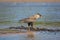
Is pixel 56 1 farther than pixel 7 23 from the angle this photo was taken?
Yes

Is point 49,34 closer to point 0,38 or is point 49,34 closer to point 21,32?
point 21,32

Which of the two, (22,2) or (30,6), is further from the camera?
(22,2)

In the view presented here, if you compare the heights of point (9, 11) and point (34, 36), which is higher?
point (9, 11)

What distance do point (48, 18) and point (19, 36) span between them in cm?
175

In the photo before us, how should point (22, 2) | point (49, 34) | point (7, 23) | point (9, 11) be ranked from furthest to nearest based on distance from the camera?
point (22, 2) < point (9, 11) < point (7, 23) < point (49, 34)

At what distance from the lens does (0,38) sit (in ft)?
10.0

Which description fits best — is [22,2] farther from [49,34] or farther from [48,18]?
[49,34]

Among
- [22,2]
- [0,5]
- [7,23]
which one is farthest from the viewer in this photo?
[22,2]

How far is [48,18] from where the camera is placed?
4.75 meters

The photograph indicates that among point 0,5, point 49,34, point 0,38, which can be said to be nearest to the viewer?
point 0,38

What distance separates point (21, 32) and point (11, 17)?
1472 millimetres

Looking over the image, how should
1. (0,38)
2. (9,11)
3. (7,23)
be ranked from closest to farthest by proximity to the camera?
(0,38)
(7,23)
(9,11)

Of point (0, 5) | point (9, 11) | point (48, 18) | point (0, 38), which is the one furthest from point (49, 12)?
point (0, 38)

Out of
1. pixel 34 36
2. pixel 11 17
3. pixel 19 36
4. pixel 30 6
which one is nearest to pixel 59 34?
pixel 34 36
